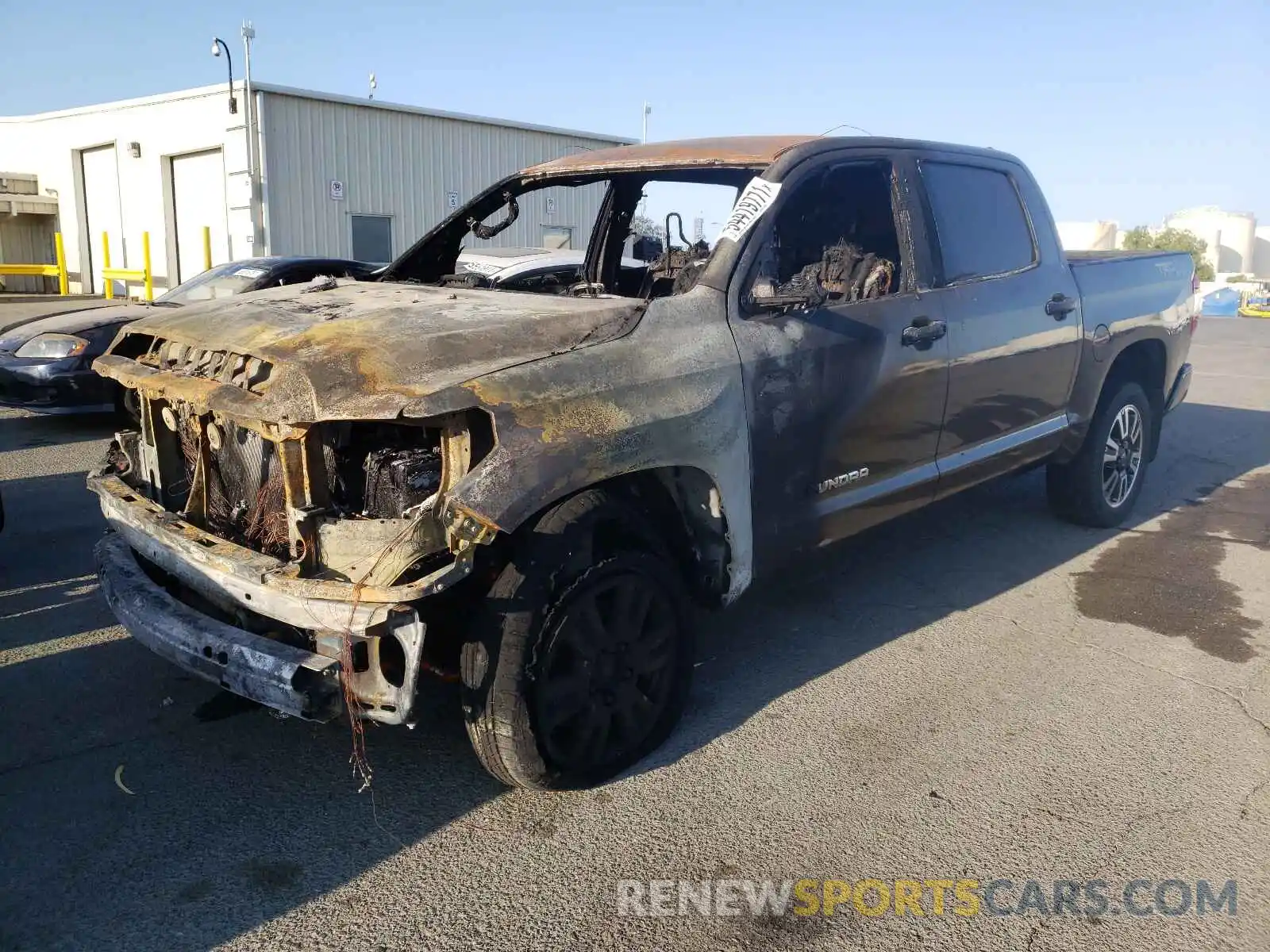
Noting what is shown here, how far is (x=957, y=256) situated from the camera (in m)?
4.39

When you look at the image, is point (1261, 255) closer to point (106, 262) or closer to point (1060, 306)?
point (106, 262)

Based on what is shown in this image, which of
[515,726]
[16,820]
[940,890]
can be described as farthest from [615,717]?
[16,820]

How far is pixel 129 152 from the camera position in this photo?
63.8 ft

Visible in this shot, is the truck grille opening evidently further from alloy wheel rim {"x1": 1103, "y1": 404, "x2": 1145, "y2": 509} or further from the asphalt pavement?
alloy wheel rim {"x1": 1103, "y1": 404, "x2": 1145, "y2": 509}

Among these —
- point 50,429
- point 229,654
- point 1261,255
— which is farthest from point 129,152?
point 1261,255

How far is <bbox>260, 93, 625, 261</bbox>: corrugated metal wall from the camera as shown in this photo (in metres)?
16.5

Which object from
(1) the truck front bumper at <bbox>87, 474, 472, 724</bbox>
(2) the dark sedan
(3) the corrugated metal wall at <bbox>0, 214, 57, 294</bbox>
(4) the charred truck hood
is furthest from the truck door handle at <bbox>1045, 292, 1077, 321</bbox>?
(3) the corrugated metal wall at <bbox>0, 214, 57, 294</bbox>

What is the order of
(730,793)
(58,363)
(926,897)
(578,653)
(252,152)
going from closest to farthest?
(926,897) < (578,653) < (730,793) < (58,363) < (252,152)

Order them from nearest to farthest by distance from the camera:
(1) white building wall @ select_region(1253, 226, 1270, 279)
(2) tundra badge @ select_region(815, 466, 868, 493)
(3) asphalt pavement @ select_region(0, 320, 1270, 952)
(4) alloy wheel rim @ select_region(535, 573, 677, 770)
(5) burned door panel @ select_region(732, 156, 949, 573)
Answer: (3) asphalt pavement @ select_region(0, 320, 1270, 952) < (4) alloy wheel rim @ select_region(535, 573, 677, 770) < (5) burned door panel @ select_region(732, 156, 949, 573) < (2) tundra badge @ select_region(815, 466, 868, 493) < (1) white building wall @ select_region(1253, 226, 1270, 279)

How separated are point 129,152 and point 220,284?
43.2 feet

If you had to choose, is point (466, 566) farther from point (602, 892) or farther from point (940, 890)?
point (940, 890)

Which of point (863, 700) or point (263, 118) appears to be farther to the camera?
point (263, 118)

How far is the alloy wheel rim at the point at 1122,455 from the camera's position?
5727 millimetres

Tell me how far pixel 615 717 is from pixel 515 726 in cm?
42
